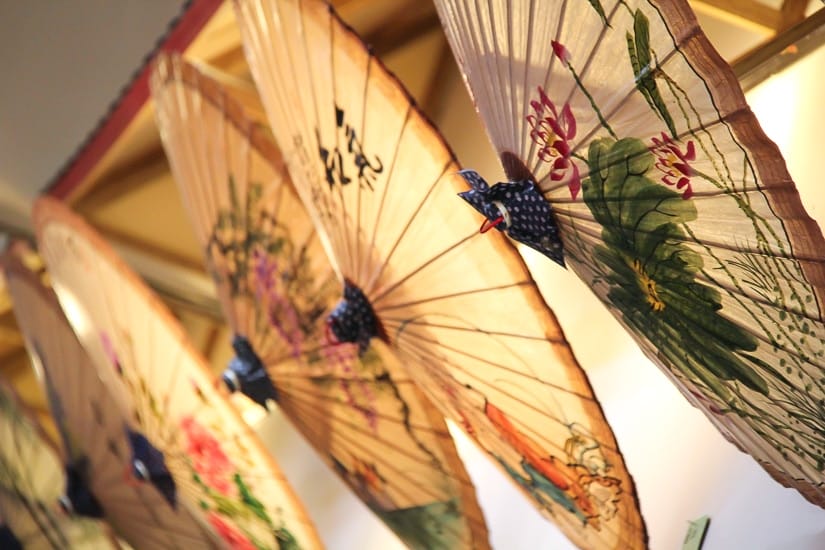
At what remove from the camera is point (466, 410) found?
158 cm

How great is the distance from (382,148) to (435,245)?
149 mm

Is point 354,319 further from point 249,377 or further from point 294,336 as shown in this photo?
point 249,377

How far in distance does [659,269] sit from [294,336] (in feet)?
3.02

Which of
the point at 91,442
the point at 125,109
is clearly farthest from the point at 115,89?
the point at 91,442

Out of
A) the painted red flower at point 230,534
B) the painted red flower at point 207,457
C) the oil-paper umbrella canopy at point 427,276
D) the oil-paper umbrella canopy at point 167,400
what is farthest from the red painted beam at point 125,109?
the painted red flower at point 230,534

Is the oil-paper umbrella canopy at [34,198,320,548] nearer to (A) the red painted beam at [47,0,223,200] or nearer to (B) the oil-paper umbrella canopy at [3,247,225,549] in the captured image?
(B) the oil-paper umbrella canopy at [3,247,225,549]

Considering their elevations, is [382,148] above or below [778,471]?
above

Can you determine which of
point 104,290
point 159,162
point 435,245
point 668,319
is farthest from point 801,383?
point 159,162

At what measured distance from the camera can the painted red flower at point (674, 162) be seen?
944mm

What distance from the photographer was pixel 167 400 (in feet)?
6.63

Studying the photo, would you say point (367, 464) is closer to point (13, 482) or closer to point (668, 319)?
point (668, 319)

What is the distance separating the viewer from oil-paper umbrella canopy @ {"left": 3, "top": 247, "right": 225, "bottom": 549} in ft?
7.42

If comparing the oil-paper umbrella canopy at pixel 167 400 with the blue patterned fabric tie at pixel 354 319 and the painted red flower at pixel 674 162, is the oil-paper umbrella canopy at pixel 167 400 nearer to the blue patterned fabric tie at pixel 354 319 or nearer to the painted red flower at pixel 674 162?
the blue patterned fabric tie at pixel 354 319

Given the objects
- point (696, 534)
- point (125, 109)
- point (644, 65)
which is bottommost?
point (696, 534)
